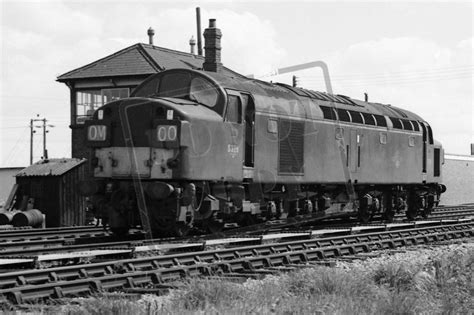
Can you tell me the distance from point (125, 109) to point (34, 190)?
8.08 metres

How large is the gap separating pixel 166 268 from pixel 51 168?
43.4 feet

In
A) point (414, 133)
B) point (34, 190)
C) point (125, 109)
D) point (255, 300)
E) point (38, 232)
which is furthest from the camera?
point (414, 133)

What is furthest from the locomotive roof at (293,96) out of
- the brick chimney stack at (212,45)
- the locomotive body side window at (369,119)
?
the brick chimney stack at (212,45)

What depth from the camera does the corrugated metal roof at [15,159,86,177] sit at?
2239 centimetres

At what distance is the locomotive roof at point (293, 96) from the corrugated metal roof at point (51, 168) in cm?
670

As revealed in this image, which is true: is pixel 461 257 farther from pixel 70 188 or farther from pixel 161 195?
pixel 70 188

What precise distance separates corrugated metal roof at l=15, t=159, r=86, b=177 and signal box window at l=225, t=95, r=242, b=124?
7.98 m

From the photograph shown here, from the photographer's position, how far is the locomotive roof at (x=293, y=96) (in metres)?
16.8

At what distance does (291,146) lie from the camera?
716 inches

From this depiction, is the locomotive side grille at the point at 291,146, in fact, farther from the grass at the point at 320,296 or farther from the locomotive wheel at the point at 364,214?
the grass at the point at 320,296

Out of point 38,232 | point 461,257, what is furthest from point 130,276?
point 38,232

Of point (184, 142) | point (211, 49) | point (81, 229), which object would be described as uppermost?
point (211, 49)

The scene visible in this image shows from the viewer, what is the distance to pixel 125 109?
51.3ft

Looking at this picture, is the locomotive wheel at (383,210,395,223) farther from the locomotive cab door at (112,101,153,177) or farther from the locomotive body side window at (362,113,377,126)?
the locomotive cab door at (112,101,153,177)
